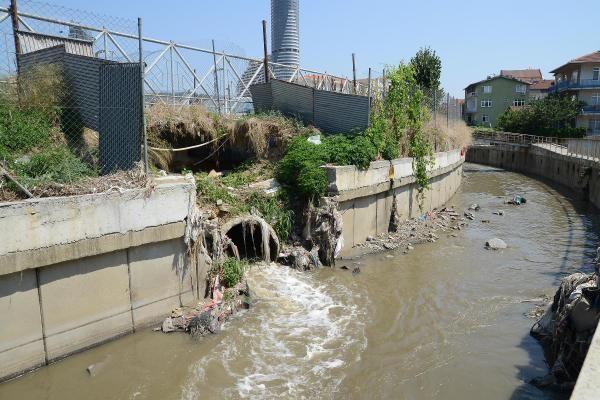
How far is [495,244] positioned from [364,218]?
439cm

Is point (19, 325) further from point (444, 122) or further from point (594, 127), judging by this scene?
point (594, 127)

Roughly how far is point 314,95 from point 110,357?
34.8 ft

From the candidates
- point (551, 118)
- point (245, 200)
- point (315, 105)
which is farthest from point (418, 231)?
point (551, 118)

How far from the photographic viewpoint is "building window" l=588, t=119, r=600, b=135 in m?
52.2

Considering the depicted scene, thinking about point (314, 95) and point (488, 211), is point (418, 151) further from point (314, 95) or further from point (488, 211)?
point (488, 211)

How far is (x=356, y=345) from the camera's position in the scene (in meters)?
7.85

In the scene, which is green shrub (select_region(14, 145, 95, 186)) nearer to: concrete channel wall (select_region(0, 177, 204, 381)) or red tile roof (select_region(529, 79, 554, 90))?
concrete channel wall (select_region(0, 177, 204, 381))

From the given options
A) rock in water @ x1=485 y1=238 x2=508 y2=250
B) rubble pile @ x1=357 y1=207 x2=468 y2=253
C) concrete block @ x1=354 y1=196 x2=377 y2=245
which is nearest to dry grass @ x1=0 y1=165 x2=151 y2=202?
concrete block @ x1=354 y1=196 x2=377 y2=245

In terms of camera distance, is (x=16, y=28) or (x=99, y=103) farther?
(x=16, y=28)

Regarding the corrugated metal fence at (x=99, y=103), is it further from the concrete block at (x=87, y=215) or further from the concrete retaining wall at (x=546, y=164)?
the concrete retaining wall at (x=546, y=164)

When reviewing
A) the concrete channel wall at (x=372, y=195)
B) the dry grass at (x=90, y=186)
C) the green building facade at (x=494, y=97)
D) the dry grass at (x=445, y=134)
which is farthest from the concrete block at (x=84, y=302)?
the green building facade at (x=494, y=97)

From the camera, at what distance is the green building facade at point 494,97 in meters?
64.5

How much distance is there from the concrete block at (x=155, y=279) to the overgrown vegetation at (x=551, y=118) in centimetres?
4787

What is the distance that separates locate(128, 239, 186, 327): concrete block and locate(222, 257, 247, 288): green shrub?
0.89m
